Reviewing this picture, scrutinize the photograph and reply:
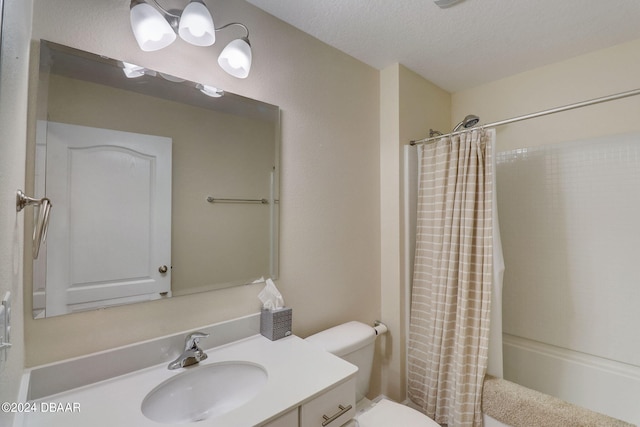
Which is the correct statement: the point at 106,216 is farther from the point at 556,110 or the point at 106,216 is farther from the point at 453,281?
the point at 556,110

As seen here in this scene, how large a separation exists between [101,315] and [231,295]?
1.57 ft

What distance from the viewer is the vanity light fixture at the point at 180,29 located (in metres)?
1.02

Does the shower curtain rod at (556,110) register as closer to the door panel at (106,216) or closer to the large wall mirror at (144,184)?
the large wall mirror at (144,184)

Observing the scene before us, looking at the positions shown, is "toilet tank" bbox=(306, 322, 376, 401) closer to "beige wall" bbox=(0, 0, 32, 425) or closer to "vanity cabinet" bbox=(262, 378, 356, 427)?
"vanity cabinet" bbox=(262, 378, 356, 427)

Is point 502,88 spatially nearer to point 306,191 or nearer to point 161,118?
point 306,191

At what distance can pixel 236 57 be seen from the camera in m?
1.24

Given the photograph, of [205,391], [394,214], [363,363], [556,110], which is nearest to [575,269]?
[556,110]

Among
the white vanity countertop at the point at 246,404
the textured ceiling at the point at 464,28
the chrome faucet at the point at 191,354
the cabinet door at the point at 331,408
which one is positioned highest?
the textured ceiling at the point at 464,28

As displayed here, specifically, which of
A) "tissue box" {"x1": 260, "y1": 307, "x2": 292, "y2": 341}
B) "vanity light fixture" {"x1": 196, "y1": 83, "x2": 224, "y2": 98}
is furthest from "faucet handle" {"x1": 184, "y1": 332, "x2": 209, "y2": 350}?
"vanity light fixture" {"x1": 196, "y1": 83, "x2": 224, "y2": 98}

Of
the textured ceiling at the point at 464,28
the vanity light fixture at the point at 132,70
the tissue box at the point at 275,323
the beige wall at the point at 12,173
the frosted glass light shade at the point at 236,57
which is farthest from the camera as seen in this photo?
the textured ceiling at the point at 464,28

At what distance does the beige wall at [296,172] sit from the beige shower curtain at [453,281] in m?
0.33

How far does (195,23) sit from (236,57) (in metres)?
0.19

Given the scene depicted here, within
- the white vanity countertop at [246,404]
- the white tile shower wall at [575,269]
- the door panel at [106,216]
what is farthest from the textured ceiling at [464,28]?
the white vanity countertop at [246,404]

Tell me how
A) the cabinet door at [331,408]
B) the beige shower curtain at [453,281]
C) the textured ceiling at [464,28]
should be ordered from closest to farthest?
the cabinet door at [331,408], the textured ceiling at [464,28], the beige shower curtain at [453,281]
